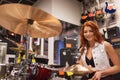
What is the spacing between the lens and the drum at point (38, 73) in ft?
7.94

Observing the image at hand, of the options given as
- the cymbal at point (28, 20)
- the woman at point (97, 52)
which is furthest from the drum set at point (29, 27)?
the woman at point (97, 52)

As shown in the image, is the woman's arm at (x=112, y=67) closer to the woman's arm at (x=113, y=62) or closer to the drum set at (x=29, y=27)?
the woman's arm at (x=113, y=62)

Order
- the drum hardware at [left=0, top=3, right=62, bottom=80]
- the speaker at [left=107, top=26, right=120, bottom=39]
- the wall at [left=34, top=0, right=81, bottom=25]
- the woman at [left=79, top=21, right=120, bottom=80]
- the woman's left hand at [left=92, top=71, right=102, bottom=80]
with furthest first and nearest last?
the wall at [left=34, top=0, right=81, bottom=25] → the speaker at [left=107, top=26, right=120, bottom=39] → the drum hardware at [left=0, top=3, right=62, bottom=80] → the woman at [left=79, top=21, right=120, bottom=80] → the woman's left hand at [left=92, top=71, right=102, bottom=80]

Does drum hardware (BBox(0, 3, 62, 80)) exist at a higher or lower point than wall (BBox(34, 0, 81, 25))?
lower

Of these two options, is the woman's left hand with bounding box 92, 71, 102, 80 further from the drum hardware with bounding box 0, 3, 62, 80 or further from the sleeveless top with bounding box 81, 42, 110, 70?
the drum hardware with bounding box 0, 3, 62, 80

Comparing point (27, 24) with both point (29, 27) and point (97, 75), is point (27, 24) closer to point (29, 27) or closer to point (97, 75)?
point (29, 27)

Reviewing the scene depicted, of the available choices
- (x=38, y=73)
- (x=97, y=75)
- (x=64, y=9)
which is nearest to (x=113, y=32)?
(x=64, y=9)

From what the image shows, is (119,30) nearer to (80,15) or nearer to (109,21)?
(109,21)

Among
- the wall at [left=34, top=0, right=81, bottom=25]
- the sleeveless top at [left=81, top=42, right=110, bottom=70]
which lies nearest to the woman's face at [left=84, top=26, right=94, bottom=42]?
the sleeveless top at [left=81, top=42, right=110, bottom=70]

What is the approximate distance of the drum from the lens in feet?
7.94

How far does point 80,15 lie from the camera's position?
16.9 feet

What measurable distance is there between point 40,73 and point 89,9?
9.44ft

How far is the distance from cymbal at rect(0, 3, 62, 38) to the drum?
1.54 ft

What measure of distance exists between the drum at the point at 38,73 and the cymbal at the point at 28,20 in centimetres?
47
